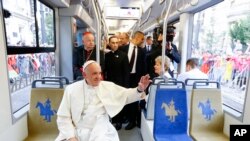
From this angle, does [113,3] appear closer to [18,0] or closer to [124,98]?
[18,0]

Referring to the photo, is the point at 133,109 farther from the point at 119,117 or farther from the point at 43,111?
the point at 43,111

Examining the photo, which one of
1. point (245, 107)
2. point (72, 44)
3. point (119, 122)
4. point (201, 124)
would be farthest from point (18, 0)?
point (245, 107)

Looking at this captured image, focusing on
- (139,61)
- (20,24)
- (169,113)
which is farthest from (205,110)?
(20,24)

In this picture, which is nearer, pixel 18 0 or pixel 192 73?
pixel 18 0

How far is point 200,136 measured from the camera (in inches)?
98.7

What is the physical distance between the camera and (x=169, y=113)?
2395 mm

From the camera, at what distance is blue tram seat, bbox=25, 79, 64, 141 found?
244 cm

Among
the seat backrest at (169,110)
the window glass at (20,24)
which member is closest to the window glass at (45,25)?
the window glass at (20,24)

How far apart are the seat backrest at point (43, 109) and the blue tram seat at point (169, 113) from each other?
3.70 feet

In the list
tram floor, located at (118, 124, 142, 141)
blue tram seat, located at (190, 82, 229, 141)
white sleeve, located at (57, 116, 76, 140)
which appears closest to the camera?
white sleeve, located at (57, 116, 76, 140)

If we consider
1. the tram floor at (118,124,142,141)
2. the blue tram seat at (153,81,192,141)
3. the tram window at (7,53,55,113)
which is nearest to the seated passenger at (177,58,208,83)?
the blue tram seat at (153,81,192,141)

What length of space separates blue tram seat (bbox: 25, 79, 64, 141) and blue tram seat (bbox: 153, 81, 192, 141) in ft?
3.68

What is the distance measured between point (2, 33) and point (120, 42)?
225 cm

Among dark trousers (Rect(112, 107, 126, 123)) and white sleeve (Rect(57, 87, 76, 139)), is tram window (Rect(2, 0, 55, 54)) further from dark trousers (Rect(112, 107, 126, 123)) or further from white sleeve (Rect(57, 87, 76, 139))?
dark trousers (Rect(112, 107, 126, 123))
